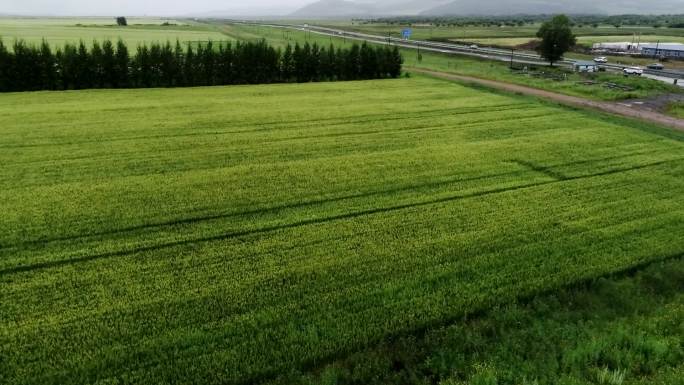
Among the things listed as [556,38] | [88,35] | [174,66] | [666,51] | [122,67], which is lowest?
[122,67]

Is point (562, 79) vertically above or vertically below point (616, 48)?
below

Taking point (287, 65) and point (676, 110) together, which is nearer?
point (676, 110)

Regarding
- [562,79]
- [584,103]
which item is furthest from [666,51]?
[584,103]

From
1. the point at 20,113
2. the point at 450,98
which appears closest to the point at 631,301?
the point at 450,98

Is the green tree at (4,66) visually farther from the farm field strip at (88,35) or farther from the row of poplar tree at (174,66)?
the farm field strip at (88,35)

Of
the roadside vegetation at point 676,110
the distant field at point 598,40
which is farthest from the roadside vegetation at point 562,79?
the distant field at point 598,40

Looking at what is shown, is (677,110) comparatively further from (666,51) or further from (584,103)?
(666,51)

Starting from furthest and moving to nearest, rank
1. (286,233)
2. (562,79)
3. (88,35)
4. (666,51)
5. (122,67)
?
(666,51) < (88,35) < (562,79) < (122,67) < (286,233)
